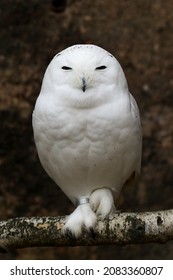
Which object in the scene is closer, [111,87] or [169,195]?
[111,87]

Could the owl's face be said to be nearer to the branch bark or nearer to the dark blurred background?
the branch bark

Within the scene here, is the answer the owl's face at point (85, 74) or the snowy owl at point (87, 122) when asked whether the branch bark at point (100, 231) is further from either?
the owl's face at point (85, 74)

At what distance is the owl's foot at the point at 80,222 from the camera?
3541 millimetres

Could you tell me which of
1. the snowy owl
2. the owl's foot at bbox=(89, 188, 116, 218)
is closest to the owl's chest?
the snowy owl

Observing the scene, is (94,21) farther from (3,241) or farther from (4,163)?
(3,241)

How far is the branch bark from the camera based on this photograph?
11.1 ft

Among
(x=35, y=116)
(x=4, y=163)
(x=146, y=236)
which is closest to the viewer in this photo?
(x=146, y=236)

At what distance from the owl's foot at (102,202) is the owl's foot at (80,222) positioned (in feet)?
0.12

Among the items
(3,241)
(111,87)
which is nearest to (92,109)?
(111,87)

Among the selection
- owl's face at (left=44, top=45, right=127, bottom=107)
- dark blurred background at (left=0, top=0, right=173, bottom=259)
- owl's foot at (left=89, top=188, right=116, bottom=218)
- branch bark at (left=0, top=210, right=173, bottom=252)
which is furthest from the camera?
dark blurred background at (left=0, top=0, right=173, bottom=259)

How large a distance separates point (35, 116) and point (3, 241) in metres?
0.54

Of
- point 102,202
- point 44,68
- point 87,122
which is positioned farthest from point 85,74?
point 44,68

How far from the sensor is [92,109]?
3580 mm
